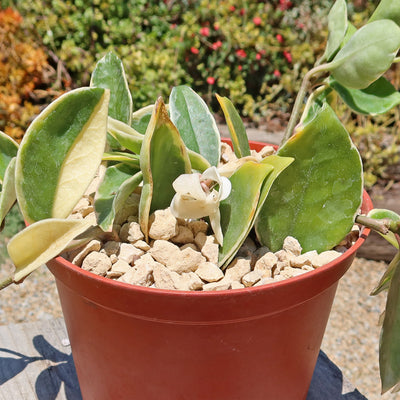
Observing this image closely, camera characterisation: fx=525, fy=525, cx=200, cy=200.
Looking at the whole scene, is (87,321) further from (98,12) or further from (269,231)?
(98,12)

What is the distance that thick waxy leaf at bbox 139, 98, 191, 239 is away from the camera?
651mm

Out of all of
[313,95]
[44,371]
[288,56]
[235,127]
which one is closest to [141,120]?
[235,127]

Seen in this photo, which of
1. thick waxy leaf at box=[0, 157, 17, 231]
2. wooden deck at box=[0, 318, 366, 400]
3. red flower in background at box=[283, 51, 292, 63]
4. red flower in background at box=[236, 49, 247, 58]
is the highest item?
thick waxy leaf at box=[0, 157, 17, 231]

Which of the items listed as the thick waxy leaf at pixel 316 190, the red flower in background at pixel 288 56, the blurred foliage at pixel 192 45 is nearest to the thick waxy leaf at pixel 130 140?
the thick waxy leaf at pixel 316 190

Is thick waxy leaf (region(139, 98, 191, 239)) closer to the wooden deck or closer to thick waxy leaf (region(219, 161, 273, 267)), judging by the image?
thick waxy leaf (region(219, 161, 273, 267))

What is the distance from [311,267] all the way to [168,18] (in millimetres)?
2527

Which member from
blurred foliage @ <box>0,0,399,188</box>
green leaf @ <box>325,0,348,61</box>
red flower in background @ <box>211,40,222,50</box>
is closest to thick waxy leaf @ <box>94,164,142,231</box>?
green leaf @ <box>325,0,348,61</box>

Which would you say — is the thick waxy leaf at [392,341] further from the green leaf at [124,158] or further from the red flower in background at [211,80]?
the red flower in background at [211,80]

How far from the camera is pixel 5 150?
0.78 meters

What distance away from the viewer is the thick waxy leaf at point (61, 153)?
658 mm

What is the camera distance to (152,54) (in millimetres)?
2648

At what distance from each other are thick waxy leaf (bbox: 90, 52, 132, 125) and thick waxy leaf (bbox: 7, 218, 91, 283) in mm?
235

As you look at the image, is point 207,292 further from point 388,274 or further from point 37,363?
point 37,363

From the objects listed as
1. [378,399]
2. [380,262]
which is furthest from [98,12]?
[378,399]
